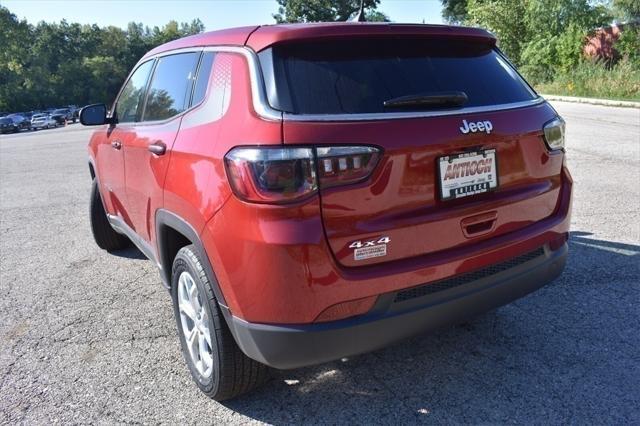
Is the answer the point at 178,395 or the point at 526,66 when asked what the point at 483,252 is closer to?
the point at 178,395

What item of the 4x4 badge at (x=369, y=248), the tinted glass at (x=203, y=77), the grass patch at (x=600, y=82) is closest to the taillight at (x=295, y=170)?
the 4x4 badge at (x=369, y=248)

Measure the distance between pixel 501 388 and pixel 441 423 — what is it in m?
0.45

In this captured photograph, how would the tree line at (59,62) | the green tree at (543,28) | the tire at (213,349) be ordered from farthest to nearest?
1. the tree line at (59,62)
2. the green tree at (543,28)
3. the tire at (213,349)

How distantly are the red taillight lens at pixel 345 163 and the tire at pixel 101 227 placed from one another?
146 inches

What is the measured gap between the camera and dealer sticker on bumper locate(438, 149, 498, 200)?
Result: 237 centimetres

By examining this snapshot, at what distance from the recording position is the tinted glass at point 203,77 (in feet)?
9.03

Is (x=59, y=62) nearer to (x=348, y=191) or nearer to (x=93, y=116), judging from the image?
(x=93, y=116)

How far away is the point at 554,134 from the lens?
9.19ft

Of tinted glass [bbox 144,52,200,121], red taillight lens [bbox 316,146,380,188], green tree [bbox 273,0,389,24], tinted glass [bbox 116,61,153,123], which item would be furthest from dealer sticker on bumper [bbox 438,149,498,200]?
green tree [bbox 273,0,389,24]

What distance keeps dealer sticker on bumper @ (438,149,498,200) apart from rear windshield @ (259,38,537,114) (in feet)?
0.85

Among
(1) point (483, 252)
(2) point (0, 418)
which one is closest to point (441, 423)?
(1) point (483, 252)

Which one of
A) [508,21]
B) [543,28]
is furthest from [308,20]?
[543,28]

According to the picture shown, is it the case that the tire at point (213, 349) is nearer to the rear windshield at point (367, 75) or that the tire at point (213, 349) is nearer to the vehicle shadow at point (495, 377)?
the vehicle shadow at point (495, 377)

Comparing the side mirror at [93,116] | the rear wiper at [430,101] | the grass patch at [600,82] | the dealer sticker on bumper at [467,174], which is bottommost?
the grass patch at [600,82]
